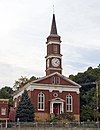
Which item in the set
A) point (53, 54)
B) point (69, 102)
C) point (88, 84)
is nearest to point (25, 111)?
point (69, 102)

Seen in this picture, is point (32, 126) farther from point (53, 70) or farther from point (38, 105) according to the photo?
point (53, 70)

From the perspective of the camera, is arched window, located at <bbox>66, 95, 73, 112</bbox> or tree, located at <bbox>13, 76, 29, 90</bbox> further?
tree, located at <bbox>13, 76, 29, 90</bbox>

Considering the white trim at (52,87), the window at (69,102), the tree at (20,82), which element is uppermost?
the tree at (20,82)

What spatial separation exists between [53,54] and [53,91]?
769 cm

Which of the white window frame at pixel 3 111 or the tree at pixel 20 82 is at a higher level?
the tree at pixel 20 82

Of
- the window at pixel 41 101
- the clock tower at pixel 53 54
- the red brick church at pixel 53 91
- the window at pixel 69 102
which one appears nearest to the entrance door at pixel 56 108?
the red brick church at pixel 53 91

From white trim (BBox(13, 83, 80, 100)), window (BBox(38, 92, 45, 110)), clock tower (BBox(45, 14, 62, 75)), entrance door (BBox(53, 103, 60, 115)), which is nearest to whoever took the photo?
white trim (BBox(13, 83, 80, 100))

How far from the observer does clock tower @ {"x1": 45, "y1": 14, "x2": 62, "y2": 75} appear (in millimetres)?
75125

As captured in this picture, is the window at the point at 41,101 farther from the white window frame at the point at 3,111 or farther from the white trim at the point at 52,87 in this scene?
the white window frame at the point at 3,111

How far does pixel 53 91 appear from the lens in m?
72.5

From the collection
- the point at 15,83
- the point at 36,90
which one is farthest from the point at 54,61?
the point at 15,83

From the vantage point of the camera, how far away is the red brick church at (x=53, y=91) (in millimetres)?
71119

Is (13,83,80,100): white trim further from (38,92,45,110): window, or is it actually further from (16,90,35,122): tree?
(16,90,35,122): tree

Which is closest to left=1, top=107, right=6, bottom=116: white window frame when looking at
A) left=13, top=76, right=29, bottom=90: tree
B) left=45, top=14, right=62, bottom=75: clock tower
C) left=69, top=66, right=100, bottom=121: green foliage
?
left=45, top=14, right=62, bottom=75: clock tower
